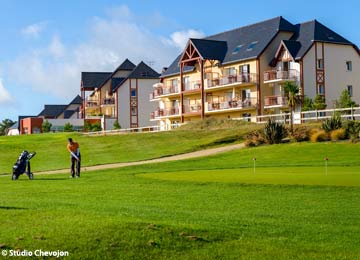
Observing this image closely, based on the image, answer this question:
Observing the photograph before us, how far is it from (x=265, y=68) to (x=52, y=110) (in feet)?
257

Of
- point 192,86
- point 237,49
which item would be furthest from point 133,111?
point 237,49

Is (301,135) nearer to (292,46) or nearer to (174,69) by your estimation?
(292,46)

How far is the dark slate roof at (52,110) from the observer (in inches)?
5295

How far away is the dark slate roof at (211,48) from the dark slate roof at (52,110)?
220ft

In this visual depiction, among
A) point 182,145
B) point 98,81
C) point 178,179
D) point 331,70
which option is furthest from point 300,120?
point 98,81

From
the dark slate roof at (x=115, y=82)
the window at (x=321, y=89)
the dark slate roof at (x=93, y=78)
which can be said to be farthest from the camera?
the dark slate roof at (x=93, y=78)

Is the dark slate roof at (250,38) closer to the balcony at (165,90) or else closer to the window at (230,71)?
the window at (230,71)

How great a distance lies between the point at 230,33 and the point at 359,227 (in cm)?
6450

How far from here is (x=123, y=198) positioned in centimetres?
1717

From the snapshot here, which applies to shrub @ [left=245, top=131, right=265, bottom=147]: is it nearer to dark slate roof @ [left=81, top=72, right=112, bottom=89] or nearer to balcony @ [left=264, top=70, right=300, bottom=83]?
balcony @ [left=264, top=70, right=300, bottom=83]

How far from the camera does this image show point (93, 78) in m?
109

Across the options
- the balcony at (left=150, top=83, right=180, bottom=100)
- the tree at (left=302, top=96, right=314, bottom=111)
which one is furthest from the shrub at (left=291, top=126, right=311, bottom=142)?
the balcony at (left=150, top=83, right=180, bottom=100)

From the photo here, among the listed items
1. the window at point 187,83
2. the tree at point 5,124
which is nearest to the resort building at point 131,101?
the window at point 187,83

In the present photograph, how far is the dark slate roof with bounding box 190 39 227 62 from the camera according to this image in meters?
70.8
